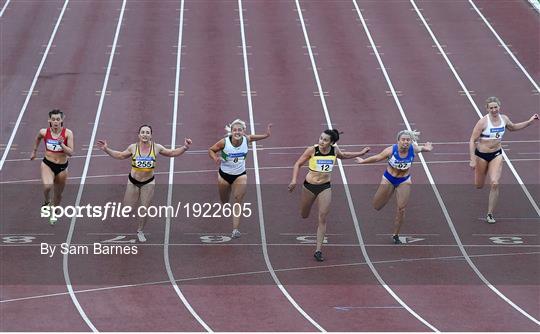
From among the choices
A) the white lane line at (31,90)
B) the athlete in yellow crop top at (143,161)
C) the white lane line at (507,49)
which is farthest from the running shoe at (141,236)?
the white lane line at (507,49)

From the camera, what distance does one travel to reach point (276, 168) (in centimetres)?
2258

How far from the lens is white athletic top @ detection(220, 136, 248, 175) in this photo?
1802cm

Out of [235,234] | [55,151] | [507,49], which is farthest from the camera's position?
[507,49]

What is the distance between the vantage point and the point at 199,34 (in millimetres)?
32562

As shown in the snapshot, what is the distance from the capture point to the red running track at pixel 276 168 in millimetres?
15273

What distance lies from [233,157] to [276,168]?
4576 mm

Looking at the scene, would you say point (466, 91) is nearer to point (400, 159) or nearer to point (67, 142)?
point (400, 159)

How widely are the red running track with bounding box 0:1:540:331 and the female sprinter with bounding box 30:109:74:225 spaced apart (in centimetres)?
70

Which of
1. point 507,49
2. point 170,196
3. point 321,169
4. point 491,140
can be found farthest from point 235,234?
point 507,49

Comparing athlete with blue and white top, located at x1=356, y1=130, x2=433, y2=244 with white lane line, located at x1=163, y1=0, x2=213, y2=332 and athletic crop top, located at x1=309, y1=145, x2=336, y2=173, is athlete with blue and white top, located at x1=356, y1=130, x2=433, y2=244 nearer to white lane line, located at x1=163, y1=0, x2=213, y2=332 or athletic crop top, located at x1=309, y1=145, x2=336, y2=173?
athletic crop top, located at x1=309, y1=145, x2=336, y2=173

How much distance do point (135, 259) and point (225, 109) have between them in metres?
9.76

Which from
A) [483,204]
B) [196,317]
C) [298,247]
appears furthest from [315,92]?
[196,317]

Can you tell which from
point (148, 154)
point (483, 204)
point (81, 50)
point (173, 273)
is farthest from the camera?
point (81, 50)

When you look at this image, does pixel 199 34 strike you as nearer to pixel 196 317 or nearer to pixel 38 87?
pixel 38 87
